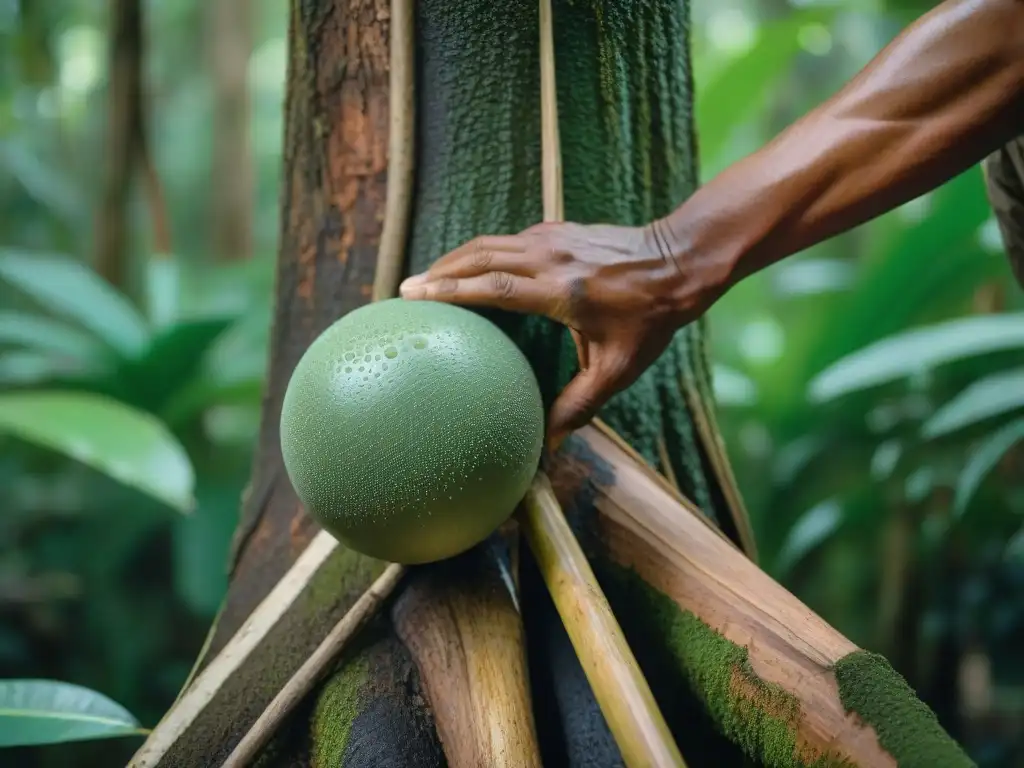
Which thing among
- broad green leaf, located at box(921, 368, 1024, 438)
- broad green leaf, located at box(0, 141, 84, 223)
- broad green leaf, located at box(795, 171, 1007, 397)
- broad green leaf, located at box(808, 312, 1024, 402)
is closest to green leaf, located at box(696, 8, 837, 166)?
broad green leaf, located at box(795, 171, 1007, 397)

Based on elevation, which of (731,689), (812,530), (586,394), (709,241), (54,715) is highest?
(709,241)

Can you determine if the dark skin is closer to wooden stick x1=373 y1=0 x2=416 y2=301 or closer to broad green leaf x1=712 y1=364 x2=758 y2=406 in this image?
wooden stick x1=373 y1=0 x2=416 y2=301

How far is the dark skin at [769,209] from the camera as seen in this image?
0.64 m

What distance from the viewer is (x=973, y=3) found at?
0.63 m

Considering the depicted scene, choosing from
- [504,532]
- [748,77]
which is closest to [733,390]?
[748,77]

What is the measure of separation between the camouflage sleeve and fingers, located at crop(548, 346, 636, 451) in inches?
18.1

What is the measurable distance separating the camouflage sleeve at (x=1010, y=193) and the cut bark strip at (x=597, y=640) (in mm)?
558

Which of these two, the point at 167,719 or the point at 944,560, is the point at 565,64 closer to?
the point at 167,719

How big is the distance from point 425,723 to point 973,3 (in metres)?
0.67

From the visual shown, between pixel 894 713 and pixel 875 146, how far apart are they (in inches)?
15.6

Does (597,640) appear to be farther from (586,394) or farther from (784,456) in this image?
(784,456)

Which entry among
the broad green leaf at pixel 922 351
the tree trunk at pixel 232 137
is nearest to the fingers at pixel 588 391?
the broad green leaf at pixel 922 351

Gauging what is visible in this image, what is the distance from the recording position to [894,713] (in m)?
0.58

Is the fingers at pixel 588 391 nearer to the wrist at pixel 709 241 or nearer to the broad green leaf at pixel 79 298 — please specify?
the wrist at pixel 709 241
